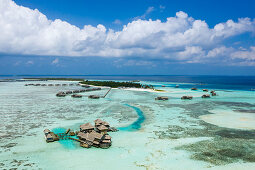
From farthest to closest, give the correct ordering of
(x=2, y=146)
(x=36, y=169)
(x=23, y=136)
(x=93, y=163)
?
(x=23, y=136)
(x=2, y=146)
(x=93, y=163)
(x=36, y=169)

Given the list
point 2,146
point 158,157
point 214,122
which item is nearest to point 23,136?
point 2,146

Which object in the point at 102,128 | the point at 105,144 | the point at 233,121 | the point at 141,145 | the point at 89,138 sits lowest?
the point at 141,145

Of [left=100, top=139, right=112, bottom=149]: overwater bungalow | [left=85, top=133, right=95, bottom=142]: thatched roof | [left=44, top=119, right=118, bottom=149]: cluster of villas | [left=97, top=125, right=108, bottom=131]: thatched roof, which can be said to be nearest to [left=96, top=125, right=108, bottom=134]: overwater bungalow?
[left=97, top=125, right=108, bottom=131]: thatched roof

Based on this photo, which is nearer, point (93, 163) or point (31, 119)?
point (93, 163)

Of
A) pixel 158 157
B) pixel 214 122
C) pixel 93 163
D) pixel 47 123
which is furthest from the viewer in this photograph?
pixel 214 122

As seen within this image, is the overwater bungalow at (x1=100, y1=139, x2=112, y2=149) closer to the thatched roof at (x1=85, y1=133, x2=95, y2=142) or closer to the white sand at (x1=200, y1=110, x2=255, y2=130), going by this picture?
the thatched roof at (x1=85, y1=133, x2=95, y2=142)

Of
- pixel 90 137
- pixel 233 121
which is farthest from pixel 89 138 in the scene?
pixel 233 121

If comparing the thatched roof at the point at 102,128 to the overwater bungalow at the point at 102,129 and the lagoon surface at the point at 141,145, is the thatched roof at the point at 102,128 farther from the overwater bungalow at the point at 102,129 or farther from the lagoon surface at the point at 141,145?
the lagoon surface at the point at 141,145

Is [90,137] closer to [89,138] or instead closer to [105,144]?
[89,138]

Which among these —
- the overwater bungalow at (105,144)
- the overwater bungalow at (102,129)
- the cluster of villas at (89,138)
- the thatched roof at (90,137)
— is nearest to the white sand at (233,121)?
the overwater bungalow at (102,129)

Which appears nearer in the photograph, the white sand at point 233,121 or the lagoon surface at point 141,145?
the lagoon surface at point 141,145

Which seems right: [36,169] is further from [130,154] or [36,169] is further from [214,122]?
[214,122]
